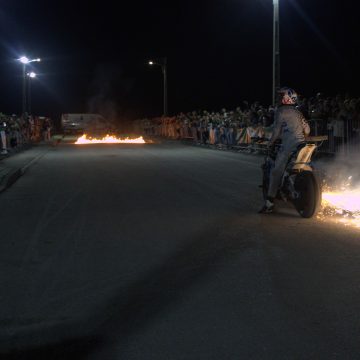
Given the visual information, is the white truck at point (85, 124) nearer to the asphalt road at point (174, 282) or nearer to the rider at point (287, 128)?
the asphalt road at point (174, 282)

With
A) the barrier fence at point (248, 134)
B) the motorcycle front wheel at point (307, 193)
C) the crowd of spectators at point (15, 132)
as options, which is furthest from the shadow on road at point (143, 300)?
the crowd of spectators at point (15, 132)

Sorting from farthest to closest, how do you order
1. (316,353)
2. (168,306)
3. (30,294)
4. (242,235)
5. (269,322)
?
(242,235), (30,294), (168,306), (269,322), (316,353)

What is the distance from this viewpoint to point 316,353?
174 inches

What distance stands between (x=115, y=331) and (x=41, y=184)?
38.7 ft

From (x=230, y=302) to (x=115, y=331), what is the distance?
1159 millimetres

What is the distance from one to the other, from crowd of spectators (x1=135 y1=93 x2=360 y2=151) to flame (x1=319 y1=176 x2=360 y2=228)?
1.60m

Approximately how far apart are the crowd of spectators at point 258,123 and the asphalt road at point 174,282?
2.48 m

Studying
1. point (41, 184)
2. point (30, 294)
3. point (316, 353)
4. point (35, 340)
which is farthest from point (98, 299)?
point (41, 184)

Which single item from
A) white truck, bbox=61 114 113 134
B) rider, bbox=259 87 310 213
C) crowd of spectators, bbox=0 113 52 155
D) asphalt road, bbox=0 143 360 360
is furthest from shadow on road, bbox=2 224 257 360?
white truck, bbox=61 114 113 134

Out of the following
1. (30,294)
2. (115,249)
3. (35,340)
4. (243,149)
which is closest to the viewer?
(35,340)

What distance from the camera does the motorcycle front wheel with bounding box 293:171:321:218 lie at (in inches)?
385

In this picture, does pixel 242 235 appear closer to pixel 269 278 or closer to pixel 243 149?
pixel 269 278

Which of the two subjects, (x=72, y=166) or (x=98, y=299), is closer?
(x=98, y=299)

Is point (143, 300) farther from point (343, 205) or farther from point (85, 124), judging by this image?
point (85, 124)
